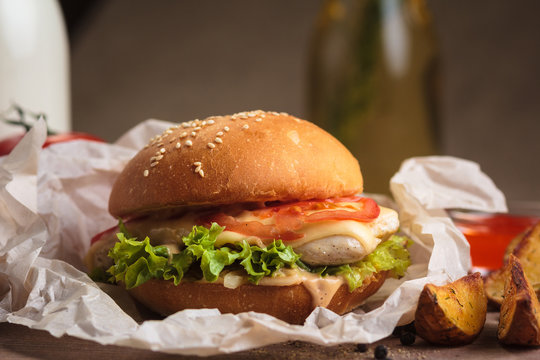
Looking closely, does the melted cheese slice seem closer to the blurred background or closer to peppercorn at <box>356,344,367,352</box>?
peppercorn at <box>356,344,367,352</box>

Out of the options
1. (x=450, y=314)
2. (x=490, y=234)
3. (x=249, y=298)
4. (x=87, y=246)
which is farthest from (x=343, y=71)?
(x=450, y=314)

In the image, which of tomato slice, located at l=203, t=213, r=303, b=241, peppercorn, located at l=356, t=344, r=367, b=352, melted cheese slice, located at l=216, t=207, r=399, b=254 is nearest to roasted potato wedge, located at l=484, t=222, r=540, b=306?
melted cheese slice, located at l=216, t=207, r=399, b=254

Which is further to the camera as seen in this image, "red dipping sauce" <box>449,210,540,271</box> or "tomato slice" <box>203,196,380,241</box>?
"red dipping sauce" <box>449,210,540,271</box>

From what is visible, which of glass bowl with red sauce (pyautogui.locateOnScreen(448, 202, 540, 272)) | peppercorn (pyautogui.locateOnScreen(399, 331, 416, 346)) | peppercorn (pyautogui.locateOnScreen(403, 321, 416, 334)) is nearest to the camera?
peppercorn (pyautogui.locateOnScreen(399, 331, 416, 346))

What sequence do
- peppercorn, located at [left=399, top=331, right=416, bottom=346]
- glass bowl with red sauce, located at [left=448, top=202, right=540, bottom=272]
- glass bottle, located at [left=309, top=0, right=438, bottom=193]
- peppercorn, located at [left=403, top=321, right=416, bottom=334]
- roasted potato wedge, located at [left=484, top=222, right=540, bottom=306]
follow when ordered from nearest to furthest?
1. peppercorn, located at [left=399, top=331, right=416, bottom=346]
2. peppercorn, located at [left=403, top=321, right=416, bottom=334]
3. roasted potato wedge, located at [left=484, top=222, right=540, bottom=306]
4. glass bowl with red sauce, located at [left=448, top=202, right=540, bottom=272]
5. glass bottle, located at [left=309, top=0, right=438, bottom=193]

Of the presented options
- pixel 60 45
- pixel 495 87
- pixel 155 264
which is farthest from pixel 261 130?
pixel 495 87

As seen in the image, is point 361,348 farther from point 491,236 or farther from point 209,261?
point 491,236

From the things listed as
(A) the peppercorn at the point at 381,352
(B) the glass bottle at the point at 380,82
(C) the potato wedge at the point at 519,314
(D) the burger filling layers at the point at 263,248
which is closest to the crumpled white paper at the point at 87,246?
(A) the peppercorn at the point at 381,352
